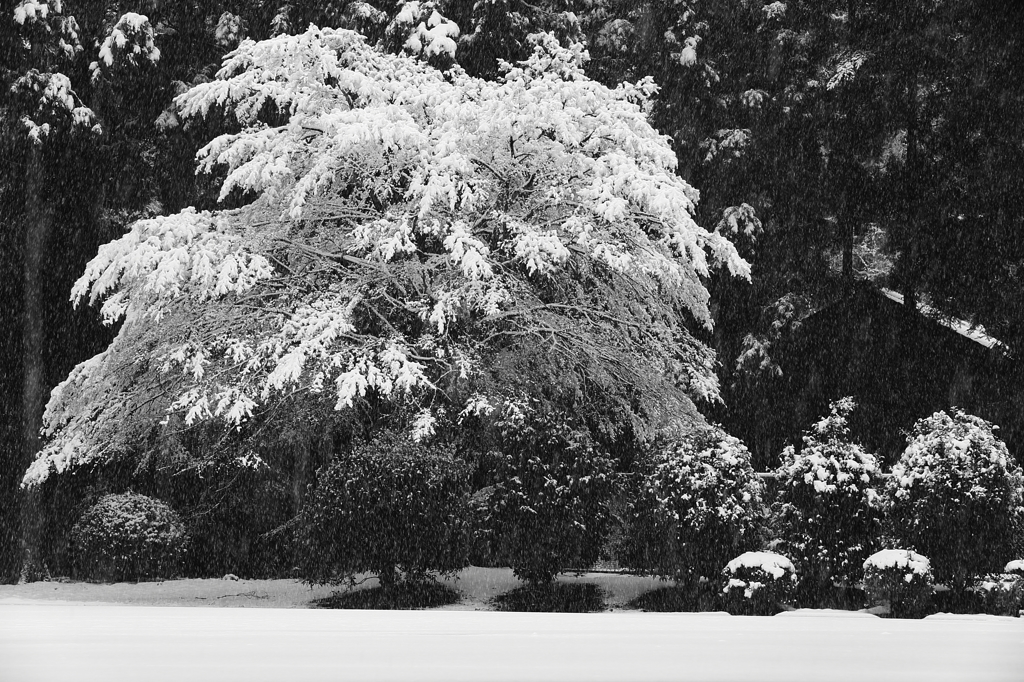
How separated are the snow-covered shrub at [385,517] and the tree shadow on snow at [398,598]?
167 mm

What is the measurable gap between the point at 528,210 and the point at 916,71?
1100 cm

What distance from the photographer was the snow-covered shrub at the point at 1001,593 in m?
12.2

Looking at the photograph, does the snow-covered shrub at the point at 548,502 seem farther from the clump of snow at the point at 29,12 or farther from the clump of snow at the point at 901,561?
the clump of snow at the point at 29,12

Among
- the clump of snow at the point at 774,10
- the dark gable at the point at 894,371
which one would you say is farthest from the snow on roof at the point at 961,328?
the clump of snow at the point at 774,10

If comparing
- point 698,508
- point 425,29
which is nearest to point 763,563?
point 698,508

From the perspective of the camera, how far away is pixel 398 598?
496 inches

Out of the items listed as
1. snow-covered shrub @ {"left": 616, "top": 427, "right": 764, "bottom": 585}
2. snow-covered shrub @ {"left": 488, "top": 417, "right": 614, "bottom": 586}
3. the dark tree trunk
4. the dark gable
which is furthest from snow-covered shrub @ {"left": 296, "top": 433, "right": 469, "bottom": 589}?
A: the dark tree trunk

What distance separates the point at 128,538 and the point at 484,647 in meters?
7.46

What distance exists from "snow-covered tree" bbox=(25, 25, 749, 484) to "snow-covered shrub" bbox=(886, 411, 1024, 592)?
353 cm

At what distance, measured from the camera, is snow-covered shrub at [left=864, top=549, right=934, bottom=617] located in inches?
461

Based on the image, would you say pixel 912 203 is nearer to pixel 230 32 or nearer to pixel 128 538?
pixel 230 32

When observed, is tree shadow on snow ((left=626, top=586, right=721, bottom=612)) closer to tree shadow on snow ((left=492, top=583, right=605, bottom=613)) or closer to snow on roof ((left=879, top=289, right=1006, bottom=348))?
tree shadow on snow ((left=492, top=583, right=605, bottom=613))

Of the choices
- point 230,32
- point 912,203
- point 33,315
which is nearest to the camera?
point 33,315

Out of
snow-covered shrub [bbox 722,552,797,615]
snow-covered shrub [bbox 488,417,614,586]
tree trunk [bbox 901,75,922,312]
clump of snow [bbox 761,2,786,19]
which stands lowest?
snow-covered shrub [bbox 722,552,797,615]
